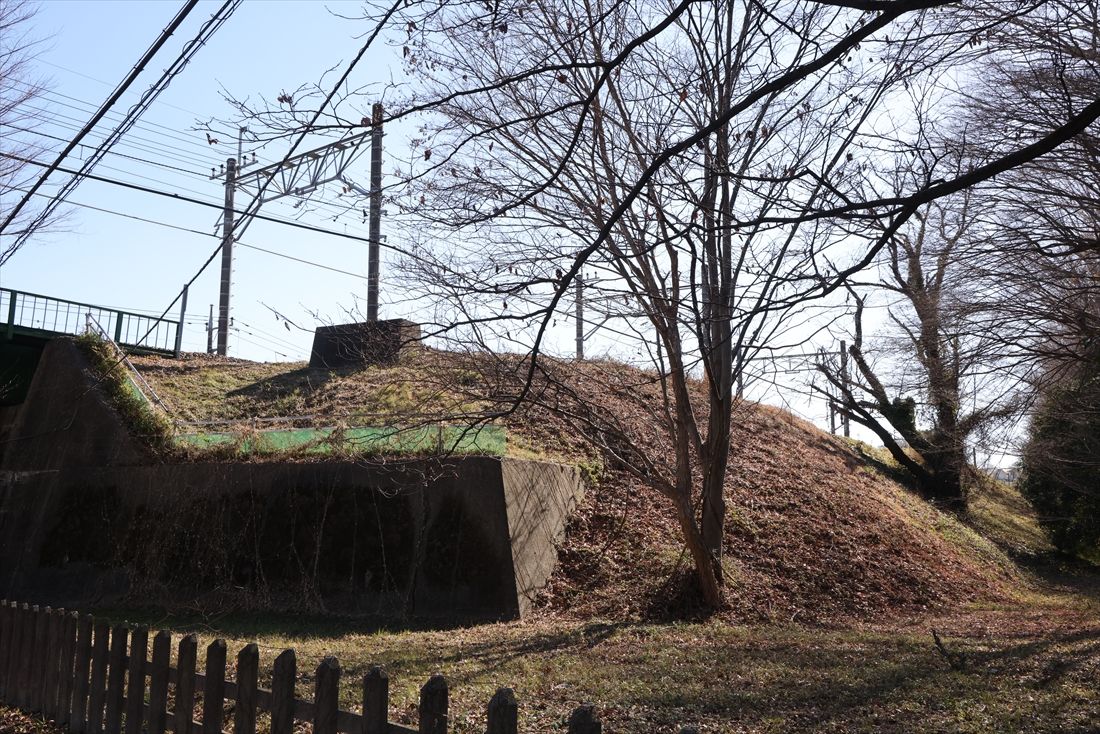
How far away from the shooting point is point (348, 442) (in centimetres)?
1404

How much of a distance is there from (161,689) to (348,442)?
8.64 metres

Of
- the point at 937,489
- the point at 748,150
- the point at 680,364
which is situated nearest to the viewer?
the point at 748,150

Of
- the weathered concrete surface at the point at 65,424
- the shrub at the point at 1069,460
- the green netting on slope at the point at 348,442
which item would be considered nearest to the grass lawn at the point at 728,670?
the green netting on slope at the point at 348,442

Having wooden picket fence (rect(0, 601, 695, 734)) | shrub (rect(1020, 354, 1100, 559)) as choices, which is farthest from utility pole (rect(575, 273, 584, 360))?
shrub (rect(1020, 354, 1100, 559))

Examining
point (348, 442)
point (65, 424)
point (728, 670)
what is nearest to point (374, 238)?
point (348, 442)

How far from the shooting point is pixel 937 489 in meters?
25.6

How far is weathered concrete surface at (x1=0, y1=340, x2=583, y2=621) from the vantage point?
12930mm

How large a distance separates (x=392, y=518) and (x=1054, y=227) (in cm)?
954

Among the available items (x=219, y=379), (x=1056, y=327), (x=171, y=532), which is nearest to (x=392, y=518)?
(x=171, y=532)

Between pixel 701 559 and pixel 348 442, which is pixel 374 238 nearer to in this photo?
pixel 348 442

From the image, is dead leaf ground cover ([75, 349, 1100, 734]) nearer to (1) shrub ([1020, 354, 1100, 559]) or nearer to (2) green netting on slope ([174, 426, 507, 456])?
(2) green netting on slope ([174, 426, 507, 456])

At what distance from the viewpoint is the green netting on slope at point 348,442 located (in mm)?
13844

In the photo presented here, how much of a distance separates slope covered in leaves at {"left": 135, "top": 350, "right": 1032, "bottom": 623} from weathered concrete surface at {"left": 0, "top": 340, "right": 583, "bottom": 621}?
36.2 inches

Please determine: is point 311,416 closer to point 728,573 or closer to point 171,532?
point 171,532
